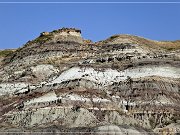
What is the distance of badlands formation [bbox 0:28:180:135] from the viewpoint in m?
54.1

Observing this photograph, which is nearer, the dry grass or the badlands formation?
the badlands formation

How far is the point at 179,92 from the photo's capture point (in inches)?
2549

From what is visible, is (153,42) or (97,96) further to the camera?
(153,42)

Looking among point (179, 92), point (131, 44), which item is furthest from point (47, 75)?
point (179, 92)

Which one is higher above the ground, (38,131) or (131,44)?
(131,44)

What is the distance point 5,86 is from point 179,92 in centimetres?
2665

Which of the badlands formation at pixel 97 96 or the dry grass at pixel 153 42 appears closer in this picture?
the badlands formation at pixel 97 96

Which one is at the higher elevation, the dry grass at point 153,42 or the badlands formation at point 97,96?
the dry grass at point 153,42

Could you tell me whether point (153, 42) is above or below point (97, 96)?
above

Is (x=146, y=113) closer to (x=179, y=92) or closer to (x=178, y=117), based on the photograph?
(x=178, y=117)

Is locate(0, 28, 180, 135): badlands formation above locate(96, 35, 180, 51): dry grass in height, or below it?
below

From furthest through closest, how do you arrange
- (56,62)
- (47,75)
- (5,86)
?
(56,62) → (47,75) → (5,86)

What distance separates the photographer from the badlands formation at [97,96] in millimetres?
54062

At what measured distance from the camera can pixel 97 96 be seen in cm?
6056
